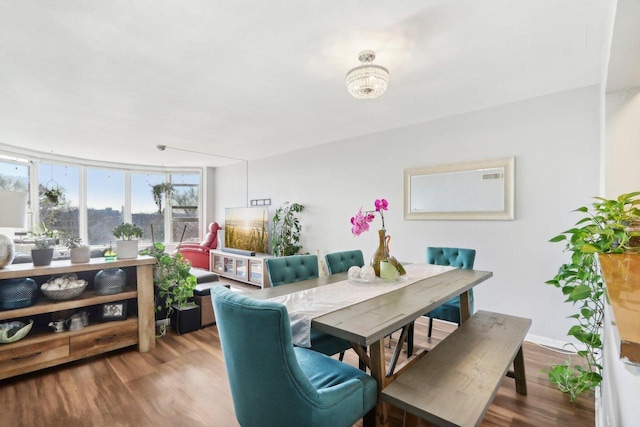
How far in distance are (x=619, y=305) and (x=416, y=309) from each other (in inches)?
38.0

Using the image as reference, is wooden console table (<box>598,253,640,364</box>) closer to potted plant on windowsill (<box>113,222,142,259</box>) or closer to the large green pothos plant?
the large green pothos plant

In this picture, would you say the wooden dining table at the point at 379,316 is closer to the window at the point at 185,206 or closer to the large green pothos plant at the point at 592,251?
the large green pothos plant at the point at 592,251

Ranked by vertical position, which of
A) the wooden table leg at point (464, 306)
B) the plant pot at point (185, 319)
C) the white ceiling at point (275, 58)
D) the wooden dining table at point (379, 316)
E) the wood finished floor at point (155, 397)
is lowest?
the wood finished floor at point (155, 397)

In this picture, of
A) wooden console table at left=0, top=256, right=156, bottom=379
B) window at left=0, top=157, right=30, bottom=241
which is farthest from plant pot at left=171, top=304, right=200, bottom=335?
window at left=0, top=157, right=30, bottom=241

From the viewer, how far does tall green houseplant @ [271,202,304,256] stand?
16.4 feet

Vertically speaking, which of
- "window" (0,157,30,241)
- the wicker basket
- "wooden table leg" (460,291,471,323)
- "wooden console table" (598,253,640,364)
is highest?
"window" (0,157,30,241)

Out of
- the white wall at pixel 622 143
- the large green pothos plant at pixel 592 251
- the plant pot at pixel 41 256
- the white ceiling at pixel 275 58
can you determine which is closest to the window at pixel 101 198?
the white ceiling at pixel 275 58

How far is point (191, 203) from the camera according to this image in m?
7.23

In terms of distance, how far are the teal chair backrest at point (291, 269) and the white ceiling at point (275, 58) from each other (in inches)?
60.1

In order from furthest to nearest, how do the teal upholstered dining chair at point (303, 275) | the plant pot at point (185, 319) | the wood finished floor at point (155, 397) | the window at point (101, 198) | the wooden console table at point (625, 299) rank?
the window at point (101, 198) → the plant pot at point (185, 319) → the teal upholstered dining chair at point (303, 275) → the wood finished floor at point (155, 397) → the wooden console table at point (625, 299)

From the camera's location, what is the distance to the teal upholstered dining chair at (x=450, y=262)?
2607 mm

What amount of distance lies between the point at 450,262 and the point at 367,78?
6.40 ft

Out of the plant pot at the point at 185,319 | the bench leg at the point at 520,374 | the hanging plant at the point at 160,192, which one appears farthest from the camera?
the hanging plant at the point at 160,192

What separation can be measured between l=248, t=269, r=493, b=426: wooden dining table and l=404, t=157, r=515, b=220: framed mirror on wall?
1.35 meters
